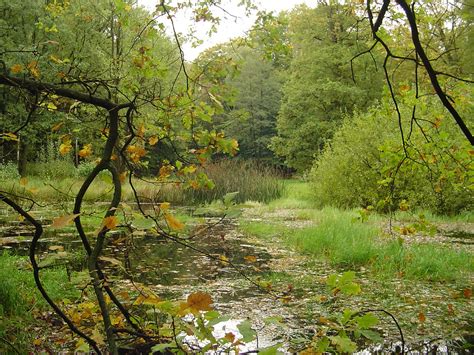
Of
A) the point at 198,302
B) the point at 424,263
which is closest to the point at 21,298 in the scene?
the point at 198,302

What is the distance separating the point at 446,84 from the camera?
2777 millimetres

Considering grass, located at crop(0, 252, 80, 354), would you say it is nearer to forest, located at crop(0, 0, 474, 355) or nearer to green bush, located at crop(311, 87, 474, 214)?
forest, located at crop(0, 0, 474, 355)

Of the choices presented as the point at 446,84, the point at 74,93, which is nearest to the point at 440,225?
the point at 446,84

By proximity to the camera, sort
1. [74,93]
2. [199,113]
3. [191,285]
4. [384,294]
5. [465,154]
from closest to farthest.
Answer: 1. [74,93]
2. [199,113]
3. [465,154]
4. [384,294]
5. [191,285]

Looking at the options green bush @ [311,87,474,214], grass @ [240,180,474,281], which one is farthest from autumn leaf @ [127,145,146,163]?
green bush @ [311,87,474,214]

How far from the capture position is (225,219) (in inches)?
278

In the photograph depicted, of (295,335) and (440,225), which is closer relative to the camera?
(295,335)

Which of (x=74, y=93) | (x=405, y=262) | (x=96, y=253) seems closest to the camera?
(x=96, y=253)

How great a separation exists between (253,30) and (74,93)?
135 cm

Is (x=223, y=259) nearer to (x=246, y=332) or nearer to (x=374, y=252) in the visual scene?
(x=246, y=332)

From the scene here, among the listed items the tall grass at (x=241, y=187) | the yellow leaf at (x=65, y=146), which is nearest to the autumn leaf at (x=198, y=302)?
the yellow leaf at (x=65, y=146)

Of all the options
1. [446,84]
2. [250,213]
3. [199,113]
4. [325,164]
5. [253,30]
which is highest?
[253,30]

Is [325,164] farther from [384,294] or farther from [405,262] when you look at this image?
[384,294]

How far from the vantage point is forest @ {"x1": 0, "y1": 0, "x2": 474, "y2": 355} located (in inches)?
61.1
